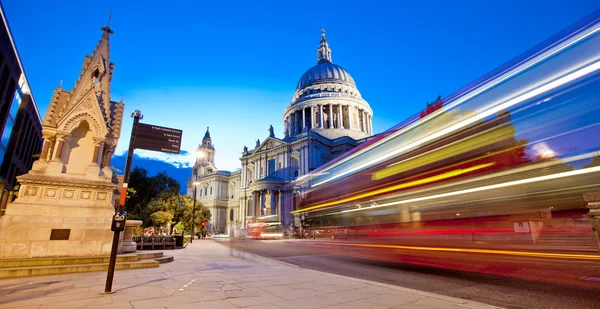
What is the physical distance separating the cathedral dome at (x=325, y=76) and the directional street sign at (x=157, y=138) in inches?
2967

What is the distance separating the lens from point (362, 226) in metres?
16.1

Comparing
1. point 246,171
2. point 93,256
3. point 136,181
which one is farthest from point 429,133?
point 246,171

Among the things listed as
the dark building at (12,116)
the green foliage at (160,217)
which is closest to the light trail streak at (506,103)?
the green foliage at (160,217)

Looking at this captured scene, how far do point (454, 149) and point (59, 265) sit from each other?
14372 mm

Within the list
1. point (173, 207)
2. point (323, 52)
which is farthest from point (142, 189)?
point (323, 52)

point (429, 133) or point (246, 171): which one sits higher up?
point (246, 171)

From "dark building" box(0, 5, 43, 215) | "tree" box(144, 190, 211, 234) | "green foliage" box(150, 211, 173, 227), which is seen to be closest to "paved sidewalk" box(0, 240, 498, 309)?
"green foliage" box(150, 211, 173, 227)

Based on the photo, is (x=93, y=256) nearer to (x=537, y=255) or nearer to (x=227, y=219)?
(x=537, y=255)

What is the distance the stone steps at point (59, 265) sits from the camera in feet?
24.6

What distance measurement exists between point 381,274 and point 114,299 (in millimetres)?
7867


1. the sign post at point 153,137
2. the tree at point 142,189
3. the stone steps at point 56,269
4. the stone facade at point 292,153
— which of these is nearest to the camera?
the stone steps at point 56,269

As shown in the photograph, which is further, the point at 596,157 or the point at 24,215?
the point at 24,215

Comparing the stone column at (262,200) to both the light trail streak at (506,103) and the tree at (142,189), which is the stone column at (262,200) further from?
the light trail streak at (506,103)

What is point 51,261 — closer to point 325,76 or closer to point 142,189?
point 142,189
